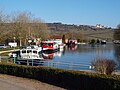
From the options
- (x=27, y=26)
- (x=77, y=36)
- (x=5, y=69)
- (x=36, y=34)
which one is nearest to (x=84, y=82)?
(x=5, y=69)

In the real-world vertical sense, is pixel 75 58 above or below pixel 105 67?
below

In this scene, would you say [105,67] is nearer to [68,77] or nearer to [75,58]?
[68,77]

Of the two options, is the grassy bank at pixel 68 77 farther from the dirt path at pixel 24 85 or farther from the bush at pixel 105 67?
the bush at pixel 105 67

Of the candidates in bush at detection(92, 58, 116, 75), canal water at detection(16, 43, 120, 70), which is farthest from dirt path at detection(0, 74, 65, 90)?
canal water at detection(16, 43, 120, 70)

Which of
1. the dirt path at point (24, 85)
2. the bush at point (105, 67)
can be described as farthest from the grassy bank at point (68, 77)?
the bush at point (105, 67)

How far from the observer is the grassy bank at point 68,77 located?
1731cm

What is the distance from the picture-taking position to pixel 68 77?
20.8m

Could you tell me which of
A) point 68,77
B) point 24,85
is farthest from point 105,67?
point 24,85

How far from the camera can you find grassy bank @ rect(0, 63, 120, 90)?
56.8 ft

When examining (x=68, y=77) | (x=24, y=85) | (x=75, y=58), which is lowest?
(x=75, y=58)

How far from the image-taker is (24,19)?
→ 94625 millimetres

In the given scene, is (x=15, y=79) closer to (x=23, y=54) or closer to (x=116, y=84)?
(x=116, y=84)

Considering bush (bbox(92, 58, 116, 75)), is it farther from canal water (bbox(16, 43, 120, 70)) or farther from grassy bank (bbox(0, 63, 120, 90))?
grassy bank (bbox(0, 63, 120, 90))

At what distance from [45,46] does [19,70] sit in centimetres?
5931
